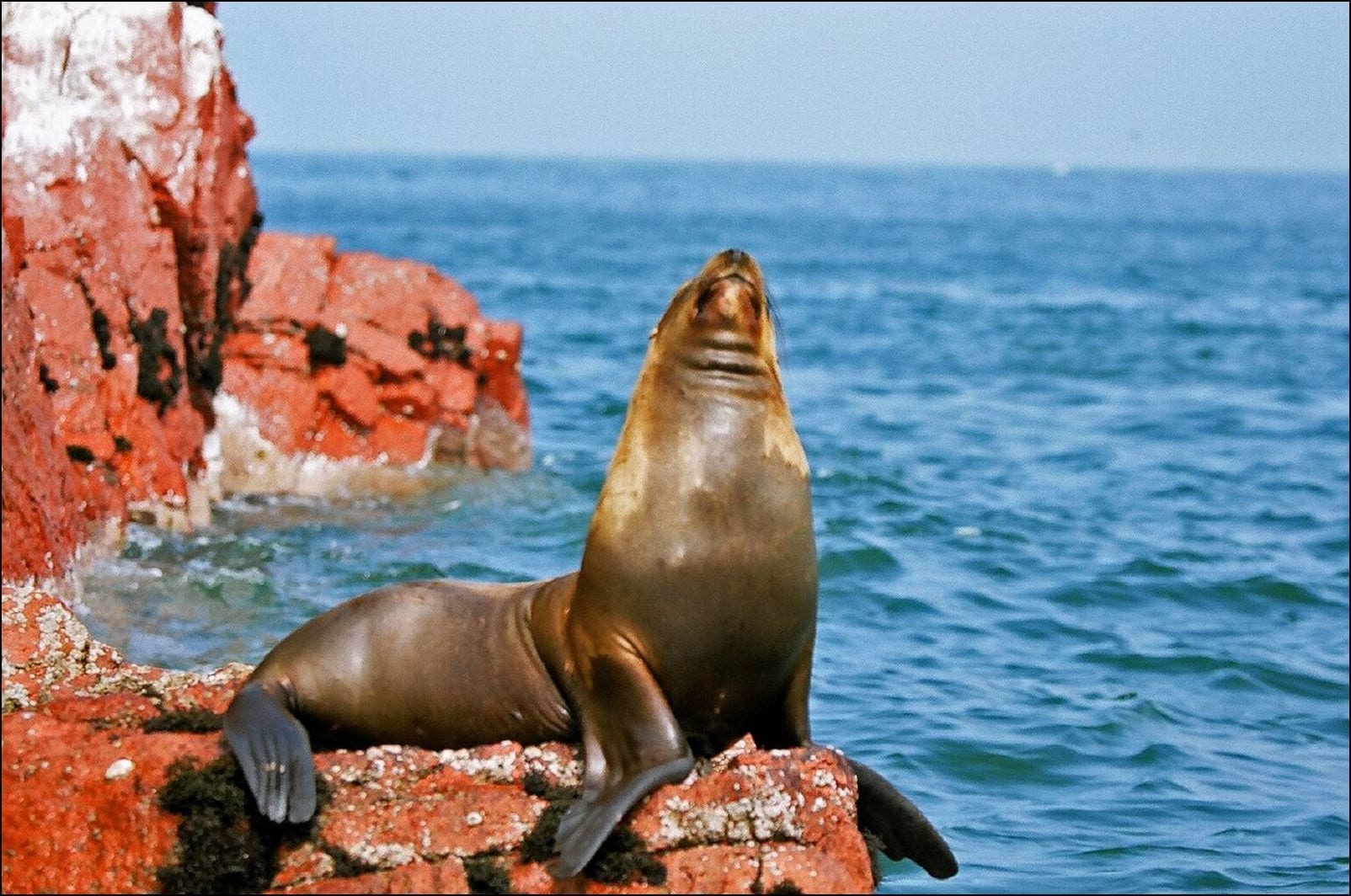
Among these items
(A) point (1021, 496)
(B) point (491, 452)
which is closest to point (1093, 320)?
(A) point (1021, 496)

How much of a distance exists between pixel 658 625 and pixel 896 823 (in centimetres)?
87

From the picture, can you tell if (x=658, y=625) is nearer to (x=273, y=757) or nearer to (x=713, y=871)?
(x=713, y=871)

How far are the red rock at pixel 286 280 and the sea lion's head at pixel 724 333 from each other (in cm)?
868

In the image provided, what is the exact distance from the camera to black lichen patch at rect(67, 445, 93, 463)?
10.4 m

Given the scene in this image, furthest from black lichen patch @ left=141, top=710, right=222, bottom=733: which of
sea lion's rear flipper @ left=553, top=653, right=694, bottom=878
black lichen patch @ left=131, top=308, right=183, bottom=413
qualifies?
black lichen patch @ left=131, top=308, right=183, bottom=413

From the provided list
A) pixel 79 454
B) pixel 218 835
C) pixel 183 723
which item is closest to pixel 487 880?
pixel 218 835

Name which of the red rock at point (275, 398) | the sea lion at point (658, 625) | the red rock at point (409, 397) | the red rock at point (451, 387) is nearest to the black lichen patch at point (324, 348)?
the red rock at point (275, 398)

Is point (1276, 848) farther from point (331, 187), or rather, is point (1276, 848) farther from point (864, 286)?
point (331, 187)

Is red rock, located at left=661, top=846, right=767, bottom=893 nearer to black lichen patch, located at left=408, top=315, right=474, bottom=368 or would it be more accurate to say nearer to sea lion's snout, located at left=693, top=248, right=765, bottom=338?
sea lion's snout, located at left=693, top=248, right=765, bottom=338

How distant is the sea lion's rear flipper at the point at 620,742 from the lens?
4.57 m

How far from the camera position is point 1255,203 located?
10800 centimetres

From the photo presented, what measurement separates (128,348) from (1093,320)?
22849mm

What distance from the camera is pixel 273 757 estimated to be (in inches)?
183

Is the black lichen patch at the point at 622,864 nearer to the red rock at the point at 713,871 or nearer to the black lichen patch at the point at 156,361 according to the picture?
the red rock at the point at 713,871
